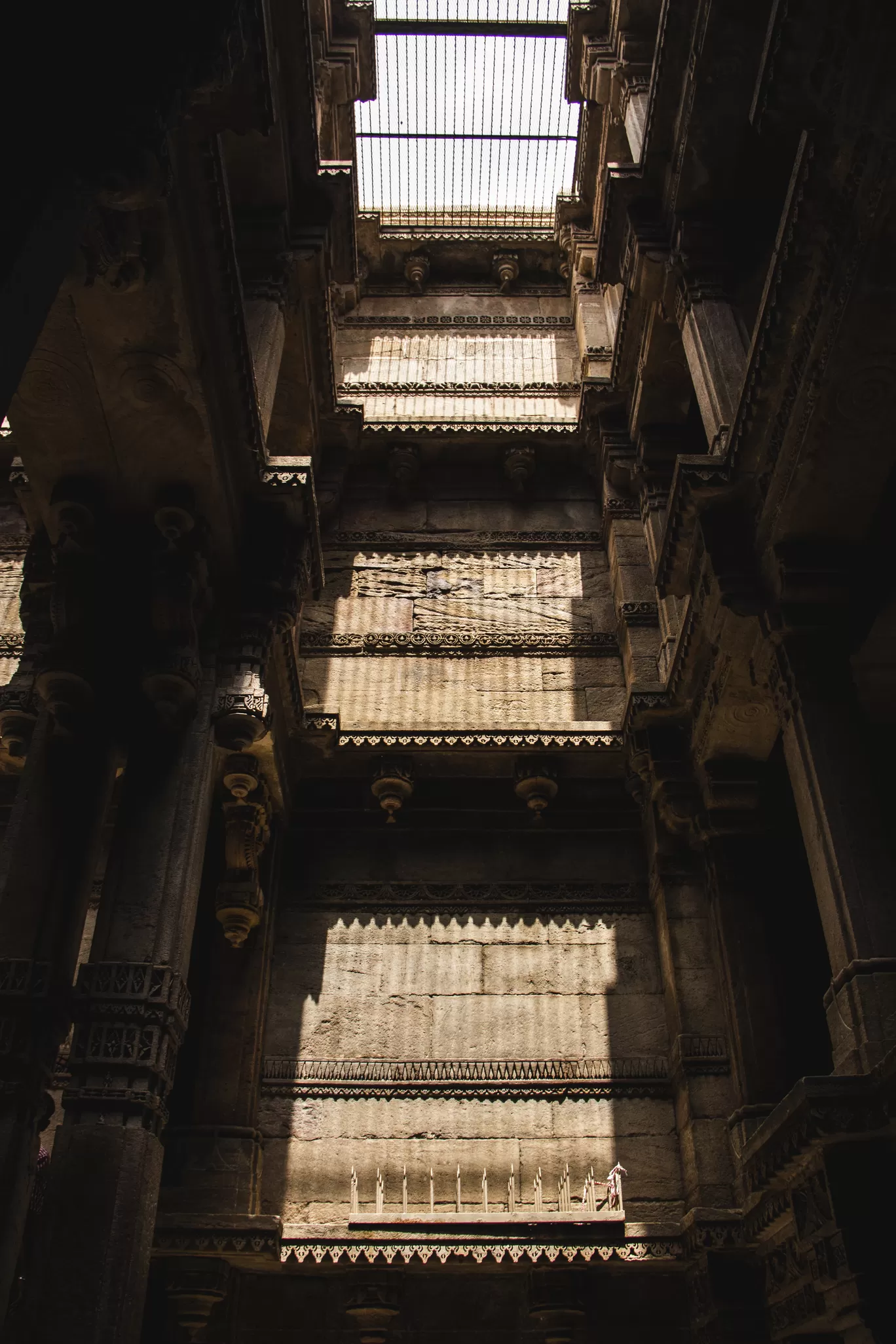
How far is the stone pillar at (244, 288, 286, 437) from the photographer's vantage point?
838cm

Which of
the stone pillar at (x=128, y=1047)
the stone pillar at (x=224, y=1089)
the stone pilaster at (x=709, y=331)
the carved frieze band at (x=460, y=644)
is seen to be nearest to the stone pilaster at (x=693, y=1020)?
the carved frieze band at (x=460, y=644)

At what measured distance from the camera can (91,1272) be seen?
5039mm

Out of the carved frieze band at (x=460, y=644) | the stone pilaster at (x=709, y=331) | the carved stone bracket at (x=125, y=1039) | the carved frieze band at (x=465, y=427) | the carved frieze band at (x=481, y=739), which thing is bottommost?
the carved stone bracket at (x=125, y=1039)

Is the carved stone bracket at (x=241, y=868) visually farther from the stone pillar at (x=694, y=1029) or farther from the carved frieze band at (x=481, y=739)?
the stone pillar at (x=694, y=1029)

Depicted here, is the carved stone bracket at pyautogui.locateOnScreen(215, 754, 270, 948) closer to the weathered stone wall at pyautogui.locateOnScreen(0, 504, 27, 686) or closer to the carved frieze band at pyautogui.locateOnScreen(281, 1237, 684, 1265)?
the carved frieze band at pyautogui.locateOnScreen(281, 1237, 684, 1265)

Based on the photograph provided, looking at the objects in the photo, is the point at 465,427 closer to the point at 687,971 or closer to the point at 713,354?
the point at 713,354

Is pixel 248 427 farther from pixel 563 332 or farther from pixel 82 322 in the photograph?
pixel 563 332

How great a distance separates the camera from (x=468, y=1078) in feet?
26.9

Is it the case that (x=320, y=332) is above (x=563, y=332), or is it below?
below

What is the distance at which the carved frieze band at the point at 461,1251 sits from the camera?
7.13 m

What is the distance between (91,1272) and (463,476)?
351 inches

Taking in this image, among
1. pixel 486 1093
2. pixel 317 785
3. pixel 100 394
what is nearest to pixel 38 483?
pixel 100 394

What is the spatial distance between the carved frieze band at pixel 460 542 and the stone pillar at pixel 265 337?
264 centimetres

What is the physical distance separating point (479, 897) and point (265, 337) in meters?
5.09
